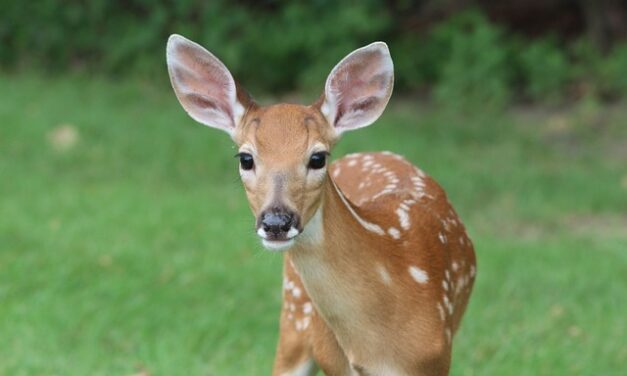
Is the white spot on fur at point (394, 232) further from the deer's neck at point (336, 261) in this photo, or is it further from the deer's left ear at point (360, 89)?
the deer's left ear at point (360, 89)

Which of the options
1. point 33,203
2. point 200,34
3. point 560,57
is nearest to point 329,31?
point 200,34

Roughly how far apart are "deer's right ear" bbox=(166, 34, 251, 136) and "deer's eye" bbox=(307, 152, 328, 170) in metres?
0.37

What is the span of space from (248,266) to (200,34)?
577 centimetres

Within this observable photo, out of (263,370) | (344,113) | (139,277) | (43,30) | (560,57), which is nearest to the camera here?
(344,113)

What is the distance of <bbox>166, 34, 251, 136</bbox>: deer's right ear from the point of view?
12.5 feet

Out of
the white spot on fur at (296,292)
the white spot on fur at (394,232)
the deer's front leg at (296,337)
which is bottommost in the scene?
the deer's front leg at (296,337)

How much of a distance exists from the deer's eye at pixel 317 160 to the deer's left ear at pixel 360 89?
24 cm

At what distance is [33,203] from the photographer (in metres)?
7.77

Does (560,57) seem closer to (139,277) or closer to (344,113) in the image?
(139,277)

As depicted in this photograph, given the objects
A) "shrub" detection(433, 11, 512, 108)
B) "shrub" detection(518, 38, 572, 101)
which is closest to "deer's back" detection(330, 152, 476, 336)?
"shrub" detection(433, 11, 512, 108)

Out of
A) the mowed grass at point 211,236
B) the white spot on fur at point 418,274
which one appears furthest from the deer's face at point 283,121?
the mowed grass at point 211,236

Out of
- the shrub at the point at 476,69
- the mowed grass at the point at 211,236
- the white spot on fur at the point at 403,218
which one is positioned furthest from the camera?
the shrub at the point at 476,69

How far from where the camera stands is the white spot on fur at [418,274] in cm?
396

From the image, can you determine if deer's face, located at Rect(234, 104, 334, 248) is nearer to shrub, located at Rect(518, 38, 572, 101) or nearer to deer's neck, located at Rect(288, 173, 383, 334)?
deer's neck, located at Rect(288, 173, 383, 334)
